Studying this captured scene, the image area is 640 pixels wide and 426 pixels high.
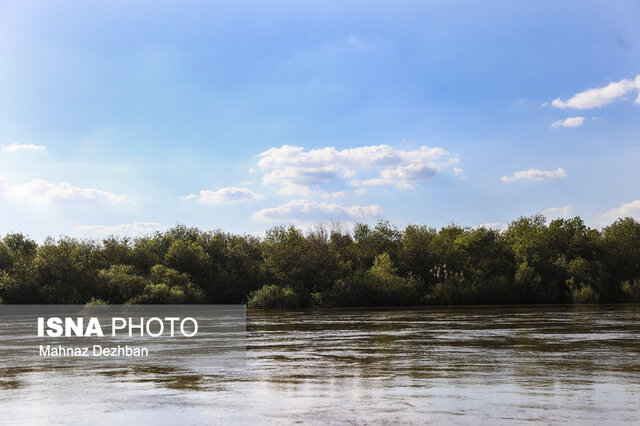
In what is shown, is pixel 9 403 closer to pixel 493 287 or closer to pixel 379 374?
pixel 379 374

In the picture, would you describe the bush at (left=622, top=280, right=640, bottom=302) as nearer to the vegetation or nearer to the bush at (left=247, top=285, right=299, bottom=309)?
the vegetation

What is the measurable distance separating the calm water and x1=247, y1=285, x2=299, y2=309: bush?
4874cm

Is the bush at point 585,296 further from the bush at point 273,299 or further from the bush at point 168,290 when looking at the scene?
the bush at point 168,290

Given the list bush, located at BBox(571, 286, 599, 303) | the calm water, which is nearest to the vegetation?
bush, located at BBox(571, 286, 599, 303)

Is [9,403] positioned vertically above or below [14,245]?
below

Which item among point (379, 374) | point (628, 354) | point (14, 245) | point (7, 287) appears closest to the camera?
point (379, 374)

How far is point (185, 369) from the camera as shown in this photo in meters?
18.5

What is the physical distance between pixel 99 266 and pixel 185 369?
7309 cm

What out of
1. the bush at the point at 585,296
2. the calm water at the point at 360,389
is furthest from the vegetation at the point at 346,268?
the calm water at the point at 360,389

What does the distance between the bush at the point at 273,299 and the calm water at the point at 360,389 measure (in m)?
48.7

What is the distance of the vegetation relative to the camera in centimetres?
7525

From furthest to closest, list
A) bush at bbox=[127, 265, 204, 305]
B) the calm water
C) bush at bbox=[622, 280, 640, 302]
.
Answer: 1. bush at bbox=[622, 280, 640, 302]
2. bush at bbox=[127, 265, 204, 305]
3. the calm water

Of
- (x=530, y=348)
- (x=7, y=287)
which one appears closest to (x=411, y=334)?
(x=530, y=348)

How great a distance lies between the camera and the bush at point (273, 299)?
240 feet
